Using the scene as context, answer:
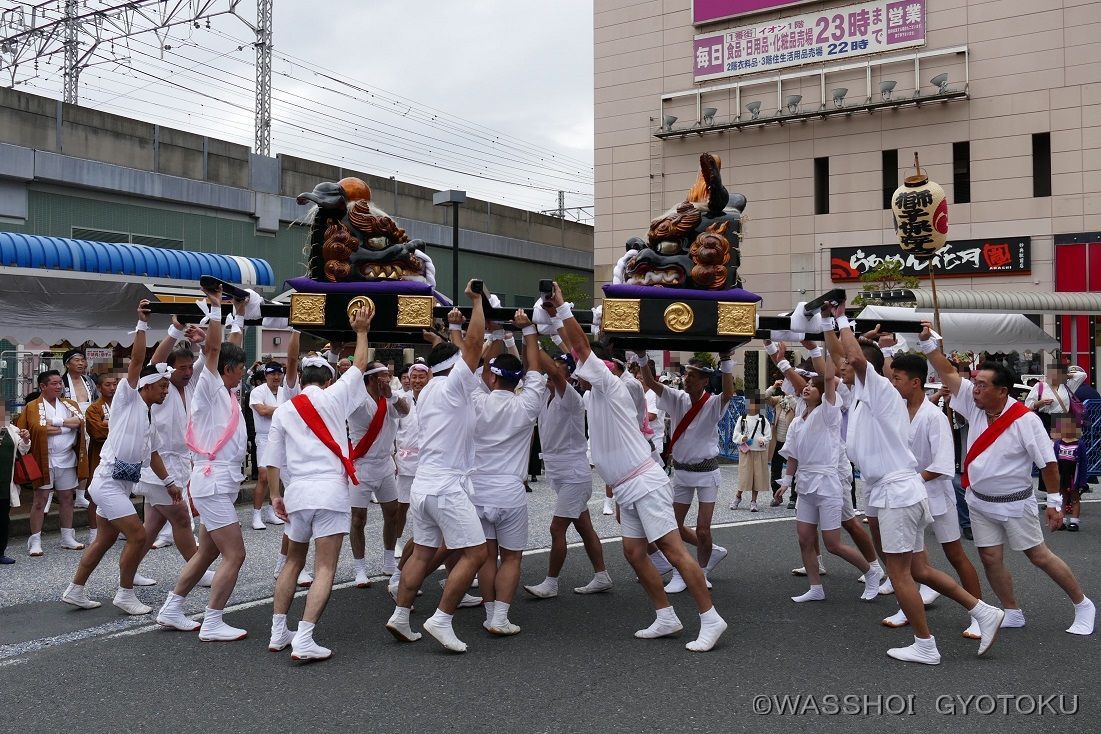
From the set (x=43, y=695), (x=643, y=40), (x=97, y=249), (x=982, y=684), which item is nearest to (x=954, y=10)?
(x=643, y=40)

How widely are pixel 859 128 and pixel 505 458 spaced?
2694cm

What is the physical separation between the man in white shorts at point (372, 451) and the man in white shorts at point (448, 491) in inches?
59.8

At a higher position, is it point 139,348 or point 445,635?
point 139,348

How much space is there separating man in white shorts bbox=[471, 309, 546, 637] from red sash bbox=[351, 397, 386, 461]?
53.2 inches

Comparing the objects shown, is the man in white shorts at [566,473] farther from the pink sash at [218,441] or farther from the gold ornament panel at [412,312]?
the pink sash at [218,441]

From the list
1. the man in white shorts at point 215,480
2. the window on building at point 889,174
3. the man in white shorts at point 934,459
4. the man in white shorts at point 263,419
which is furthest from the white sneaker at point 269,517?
the window on building at point 889,174

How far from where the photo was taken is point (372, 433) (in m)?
7.57

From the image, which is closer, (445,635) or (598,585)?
(445,635)

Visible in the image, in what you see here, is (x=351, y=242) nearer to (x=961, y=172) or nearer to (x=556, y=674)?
(x=556, y=674)

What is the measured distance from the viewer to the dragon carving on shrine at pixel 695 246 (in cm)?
645

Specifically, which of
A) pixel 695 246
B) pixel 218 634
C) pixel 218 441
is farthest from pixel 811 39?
pixel 218 634

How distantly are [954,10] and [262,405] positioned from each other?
1052 inches

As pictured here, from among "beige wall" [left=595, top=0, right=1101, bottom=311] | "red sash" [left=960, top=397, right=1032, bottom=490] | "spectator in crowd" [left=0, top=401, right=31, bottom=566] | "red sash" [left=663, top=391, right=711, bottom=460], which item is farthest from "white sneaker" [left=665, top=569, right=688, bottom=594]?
"beige wall" [left=595, top=0, right=1101, bottom=311]

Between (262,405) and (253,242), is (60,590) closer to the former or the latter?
(262,405)
